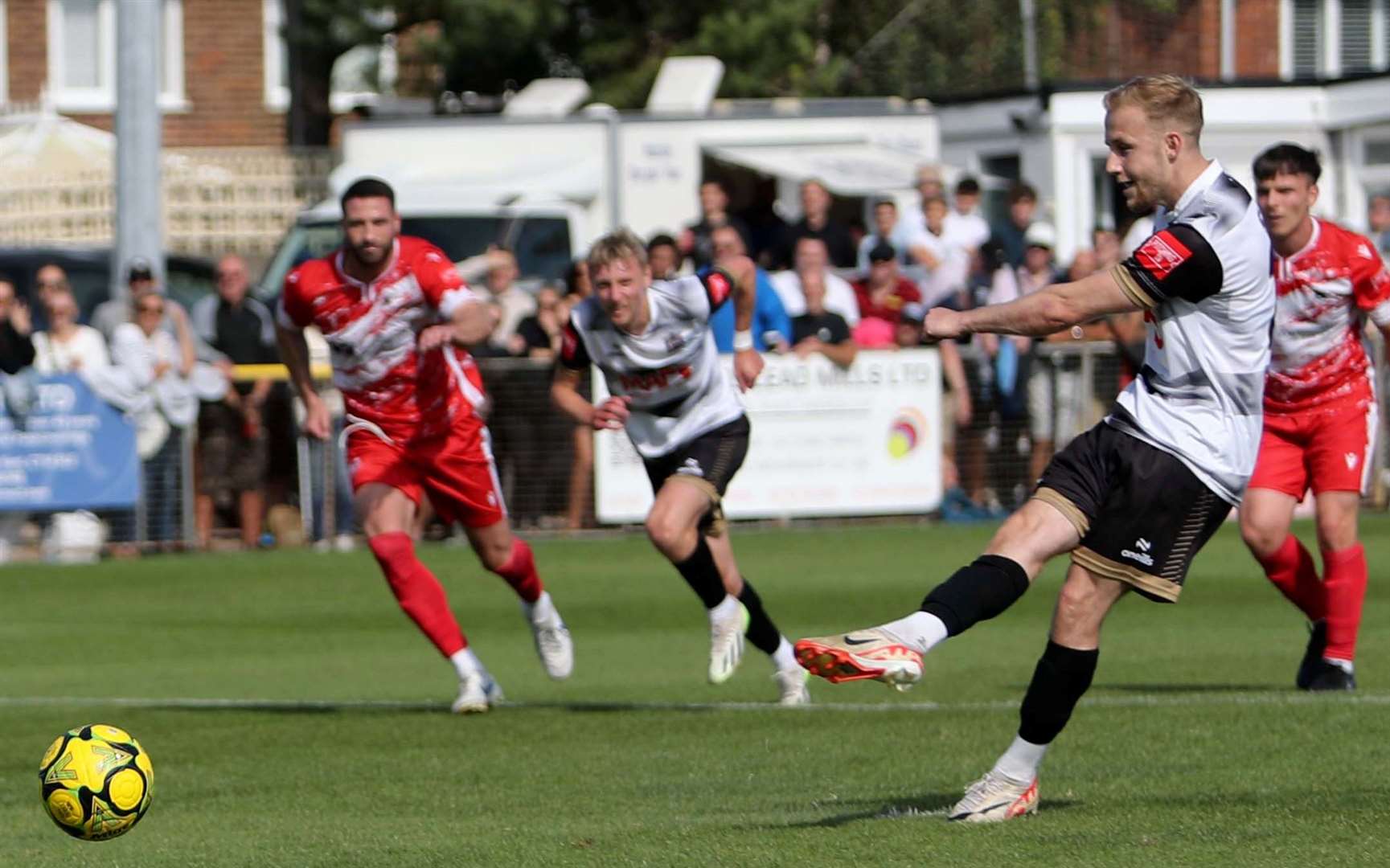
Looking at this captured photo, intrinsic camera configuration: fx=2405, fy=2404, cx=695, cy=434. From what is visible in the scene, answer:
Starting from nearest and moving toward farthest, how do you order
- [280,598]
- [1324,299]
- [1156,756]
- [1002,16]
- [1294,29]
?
[1156,756], [1324,299], [280,598], [1002,16], [1294,29]

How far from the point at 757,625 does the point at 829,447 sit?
8660mm

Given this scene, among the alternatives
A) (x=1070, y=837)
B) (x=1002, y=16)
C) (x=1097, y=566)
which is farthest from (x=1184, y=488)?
(x=1002, y=16)

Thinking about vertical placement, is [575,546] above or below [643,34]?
below

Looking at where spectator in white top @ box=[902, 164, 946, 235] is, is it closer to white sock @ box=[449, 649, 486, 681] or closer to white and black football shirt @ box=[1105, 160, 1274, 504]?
white sock @ box=[449, 649, 486, 681]

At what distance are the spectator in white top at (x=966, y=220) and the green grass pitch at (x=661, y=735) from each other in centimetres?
451

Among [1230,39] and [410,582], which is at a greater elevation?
[1230,39]

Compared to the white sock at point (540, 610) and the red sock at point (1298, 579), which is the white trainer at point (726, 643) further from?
the red sock at point (1298, 579)

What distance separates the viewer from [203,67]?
38250 millimetres

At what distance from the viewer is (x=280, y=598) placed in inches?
616

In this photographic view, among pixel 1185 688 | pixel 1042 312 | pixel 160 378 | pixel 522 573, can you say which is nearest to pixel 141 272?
pixel 160 378

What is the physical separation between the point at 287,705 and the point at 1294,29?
28187 millimetres

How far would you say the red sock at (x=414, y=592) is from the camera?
10.4m

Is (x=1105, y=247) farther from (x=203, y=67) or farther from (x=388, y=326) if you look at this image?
(x=203, y=67)

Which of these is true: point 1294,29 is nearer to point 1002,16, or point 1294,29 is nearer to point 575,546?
point 1002,16
